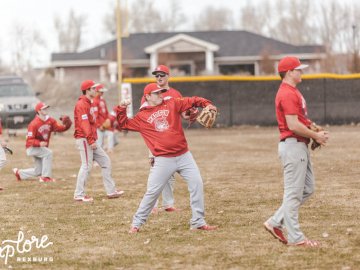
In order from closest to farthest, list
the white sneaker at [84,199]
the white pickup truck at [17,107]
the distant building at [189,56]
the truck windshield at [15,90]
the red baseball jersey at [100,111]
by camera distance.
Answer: the white sneaker at [84,199] → the red baseball jersey at [100,111] → the white pickup truck at [17,107] → the truck windshield at [15,90] → the distant building at [189,56]

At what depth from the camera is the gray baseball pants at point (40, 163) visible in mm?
15703

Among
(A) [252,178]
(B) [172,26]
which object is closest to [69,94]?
(A) [252,178]

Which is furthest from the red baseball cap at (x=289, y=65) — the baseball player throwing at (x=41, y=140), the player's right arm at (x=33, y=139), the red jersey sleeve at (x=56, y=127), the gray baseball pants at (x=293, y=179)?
the player's right arm at (x=33, y=139)

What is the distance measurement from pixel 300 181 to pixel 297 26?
84921mm

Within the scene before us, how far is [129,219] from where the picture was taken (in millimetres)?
11102

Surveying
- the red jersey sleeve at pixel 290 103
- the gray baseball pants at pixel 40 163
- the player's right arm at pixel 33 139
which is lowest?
the gray baseball pants at pixel 40 163

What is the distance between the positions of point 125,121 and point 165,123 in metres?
0.52

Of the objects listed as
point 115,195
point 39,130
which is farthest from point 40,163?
point 115,195

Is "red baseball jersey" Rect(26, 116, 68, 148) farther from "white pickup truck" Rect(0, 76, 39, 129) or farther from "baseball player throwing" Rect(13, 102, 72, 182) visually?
"white pickup truck" Rect(0, 76, 39, 129)

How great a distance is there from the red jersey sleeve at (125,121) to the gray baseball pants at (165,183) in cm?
48

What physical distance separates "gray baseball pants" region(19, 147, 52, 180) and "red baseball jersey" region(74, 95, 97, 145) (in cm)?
262

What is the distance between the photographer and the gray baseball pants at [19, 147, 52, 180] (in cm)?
1570

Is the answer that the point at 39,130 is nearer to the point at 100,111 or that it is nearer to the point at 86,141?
the point at 86,141

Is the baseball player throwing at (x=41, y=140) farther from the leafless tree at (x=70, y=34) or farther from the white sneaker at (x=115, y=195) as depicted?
the leafless tree at (x=70, y=34)
